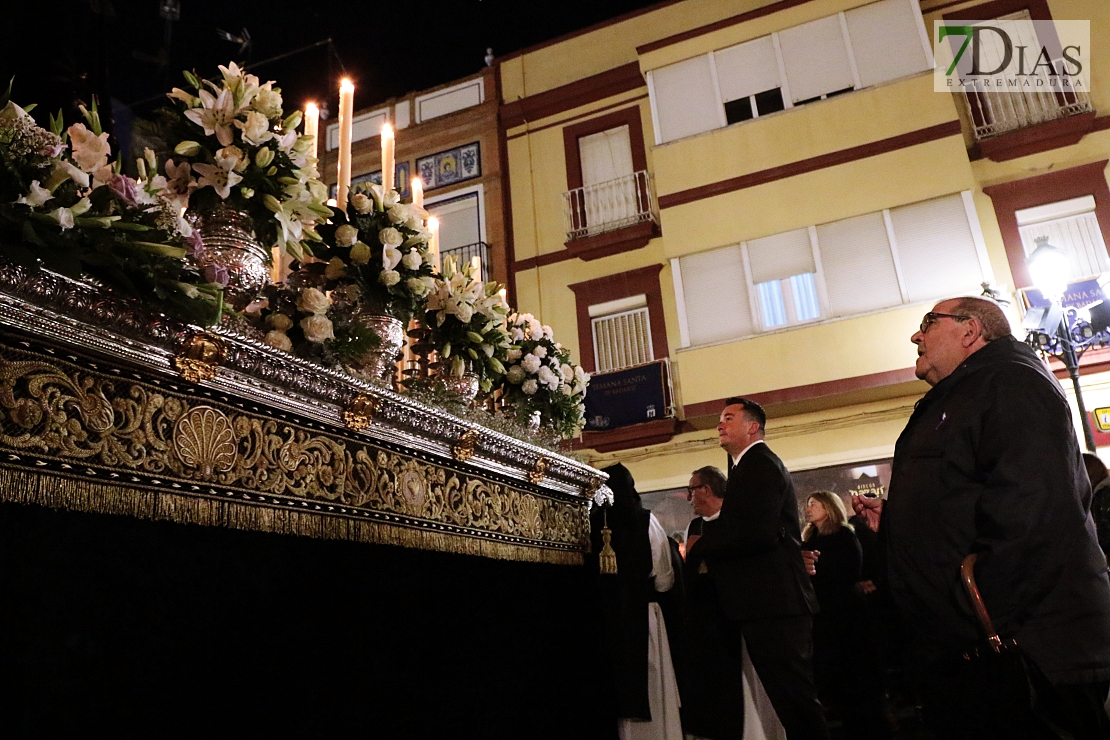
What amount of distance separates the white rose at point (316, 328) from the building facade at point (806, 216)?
809 cm

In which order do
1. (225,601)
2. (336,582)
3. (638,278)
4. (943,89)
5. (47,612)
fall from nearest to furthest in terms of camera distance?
(47,612), (225,601), (336,582), (943,89), (638,278)

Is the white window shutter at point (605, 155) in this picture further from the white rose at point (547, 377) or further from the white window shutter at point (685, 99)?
the white rose at point (547, 377)

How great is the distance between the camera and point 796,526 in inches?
133

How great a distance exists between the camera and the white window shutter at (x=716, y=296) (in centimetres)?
981

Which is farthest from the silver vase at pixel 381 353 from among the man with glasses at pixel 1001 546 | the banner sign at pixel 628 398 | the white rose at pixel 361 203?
the banner sign at pixel 628 398

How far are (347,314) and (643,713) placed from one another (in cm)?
183

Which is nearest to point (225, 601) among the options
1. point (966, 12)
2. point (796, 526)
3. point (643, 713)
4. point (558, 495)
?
point (558, 495)

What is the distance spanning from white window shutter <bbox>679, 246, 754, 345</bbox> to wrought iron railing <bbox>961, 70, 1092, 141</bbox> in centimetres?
353

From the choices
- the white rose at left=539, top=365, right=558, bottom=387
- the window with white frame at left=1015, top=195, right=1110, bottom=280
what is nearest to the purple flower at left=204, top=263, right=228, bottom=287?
the white rose at left=539, top=365, right=558, bottom=387

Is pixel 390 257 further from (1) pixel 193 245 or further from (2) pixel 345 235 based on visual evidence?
(1) pixel 193 245

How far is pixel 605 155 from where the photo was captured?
38.6 ft

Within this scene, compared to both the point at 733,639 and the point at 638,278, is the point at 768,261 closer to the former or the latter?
the point at 638,278

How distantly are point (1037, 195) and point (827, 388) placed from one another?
12.2 feet

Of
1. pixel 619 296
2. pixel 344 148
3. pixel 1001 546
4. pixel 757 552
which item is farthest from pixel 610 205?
pixel 1001 546
